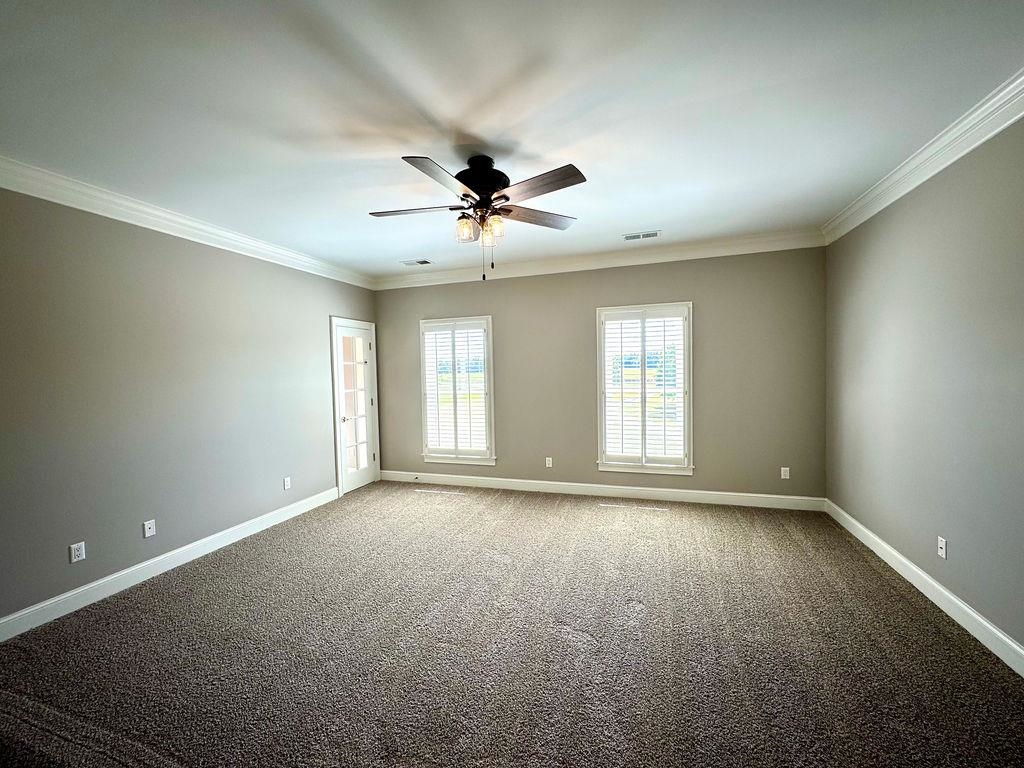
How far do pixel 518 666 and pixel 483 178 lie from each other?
272 cm

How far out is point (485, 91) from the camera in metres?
1.98

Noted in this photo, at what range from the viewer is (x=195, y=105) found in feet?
6.73

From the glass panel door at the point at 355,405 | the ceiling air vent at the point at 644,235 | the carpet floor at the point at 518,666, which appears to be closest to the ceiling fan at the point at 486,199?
the ceiling air vent at the point at 644,235

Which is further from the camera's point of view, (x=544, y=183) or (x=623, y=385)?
(x=623, y=385)

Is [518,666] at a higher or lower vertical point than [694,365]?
lower

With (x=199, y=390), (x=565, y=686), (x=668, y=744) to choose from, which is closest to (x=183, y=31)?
(x=199, y=390)

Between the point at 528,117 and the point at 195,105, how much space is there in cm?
160

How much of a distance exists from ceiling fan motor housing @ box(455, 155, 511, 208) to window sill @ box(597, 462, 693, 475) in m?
3.37

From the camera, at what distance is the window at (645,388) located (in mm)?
4645

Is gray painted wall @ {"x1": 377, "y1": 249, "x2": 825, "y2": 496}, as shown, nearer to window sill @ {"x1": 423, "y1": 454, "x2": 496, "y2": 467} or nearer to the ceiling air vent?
window sill @ {"x1": 423, "y1": 454, "x2": 496, "y2": 467}

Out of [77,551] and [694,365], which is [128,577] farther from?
[694,365]

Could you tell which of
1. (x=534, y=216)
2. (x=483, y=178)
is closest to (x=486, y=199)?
(x=483, y=178)

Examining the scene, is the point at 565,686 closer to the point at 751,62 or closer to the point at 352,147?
the point at 751,62

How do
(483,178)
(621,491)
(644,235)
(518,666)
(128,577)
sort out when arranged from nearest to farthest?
(518,666) → (483,178) → (128,577) → (644,235) → (621,491)
